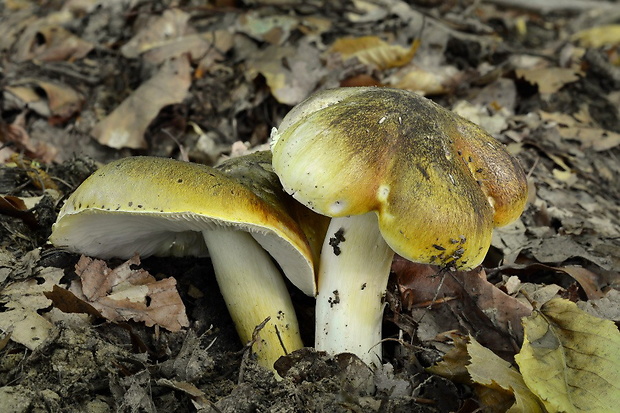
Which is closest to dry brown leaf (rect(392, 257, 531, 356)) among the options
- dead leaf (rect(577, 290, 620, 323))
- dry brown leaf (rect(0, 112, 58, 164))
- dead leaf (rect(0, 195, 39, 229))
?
dead leaf (rect(577, 290, 620, 323))

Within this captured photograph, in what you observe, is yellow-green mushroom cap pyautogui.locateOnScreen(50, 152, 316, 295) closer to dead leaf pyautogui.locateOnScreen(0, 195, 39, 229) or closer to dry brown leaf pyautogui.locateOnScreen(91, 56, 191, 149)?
dead leaf pyautogui.locateOnScreen(0, 195, 39, 229)

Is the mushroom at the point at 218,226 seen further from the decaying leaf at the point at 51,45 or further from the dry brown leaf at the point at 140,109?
the decaying leaf at the point at 51,45

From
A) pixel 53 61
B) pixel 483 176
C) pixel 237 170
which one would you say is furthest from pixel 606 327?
pixel 53 61

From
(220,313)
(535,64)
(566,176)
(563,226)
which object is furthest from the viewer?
(535,64)

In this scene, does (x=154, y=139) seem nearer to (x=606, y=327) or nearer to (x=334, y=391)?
(x=334, y=391)

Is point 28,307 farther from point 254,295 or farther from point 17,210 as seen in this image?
point 254,295

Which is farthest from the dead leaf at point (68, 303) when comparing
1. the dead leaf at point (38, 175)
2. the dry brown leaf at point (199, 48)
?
the dry brown leaf at point (199, 48)
